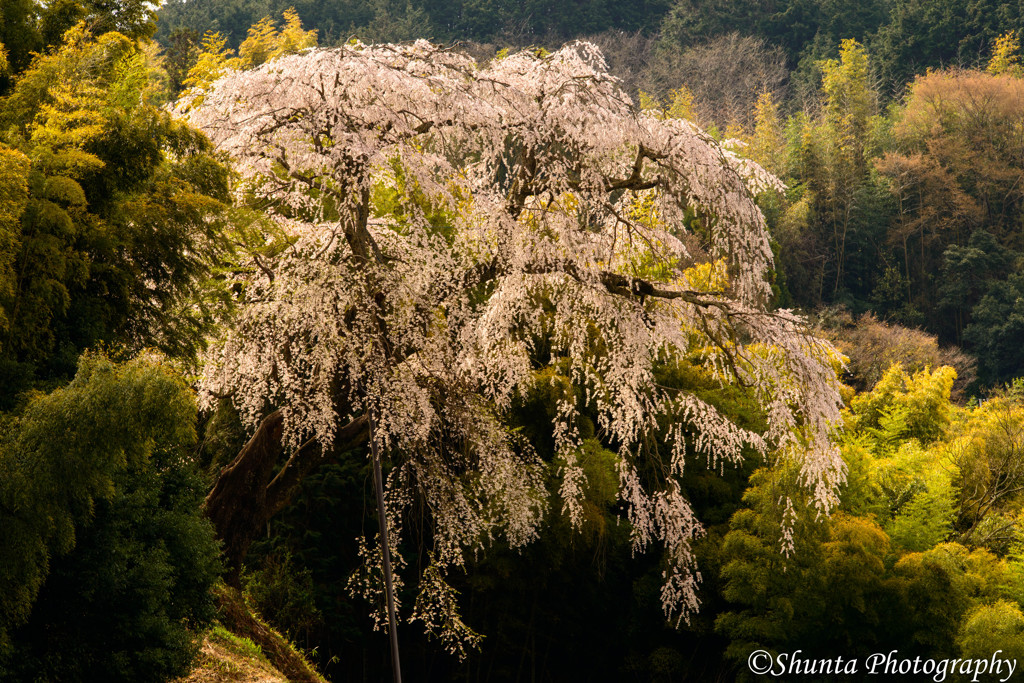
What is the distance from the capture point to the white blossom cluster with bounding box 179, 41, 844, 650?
6461 mm

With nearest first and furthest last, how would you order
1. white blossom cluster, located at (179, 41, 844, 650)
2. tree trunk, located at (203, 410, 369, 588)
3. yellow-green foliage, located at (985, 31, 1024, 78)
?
white blossom cluster, located at (179, 41, 844, 650) → tree trunk, located at (203, 410, 369, 588) → yellow-green foliage, located at (985, 31, 1024, 78)

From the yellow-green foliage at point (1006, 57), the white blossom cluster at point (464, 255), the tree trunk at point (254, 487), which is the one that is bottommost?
the tree trunk at point (254, 487)

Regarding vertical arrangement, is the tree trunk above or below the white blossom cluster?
below

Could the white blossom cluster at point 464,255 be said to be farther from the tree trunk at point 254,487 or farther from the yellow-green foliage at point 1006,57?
the yellow-green foliage at point 1006,57

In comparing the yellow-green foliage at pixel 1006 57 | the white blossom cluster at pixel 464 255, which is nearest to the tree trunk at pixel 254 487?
the white blossom cluster at pixel 464 255

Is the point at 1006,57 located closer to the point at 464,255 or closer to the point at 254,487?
the point at 464,255

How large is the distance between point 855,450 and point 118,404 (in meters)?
9.08

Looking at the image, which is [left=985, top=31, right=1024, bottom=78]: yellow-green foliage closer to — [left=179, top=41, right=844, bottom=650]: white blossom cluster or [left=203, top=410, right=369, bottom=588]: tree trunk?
[left=179, top=41, right=844, bottom=650]: white blossom cluster

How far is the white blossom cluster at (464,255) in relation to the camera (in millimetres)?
6461

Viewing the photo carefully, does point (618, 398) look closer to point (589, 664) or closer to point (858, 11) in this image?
point (589, 664)

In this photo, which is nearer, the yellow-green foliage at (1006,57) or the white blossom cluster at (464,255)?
the white blossom cluster at (464,255)

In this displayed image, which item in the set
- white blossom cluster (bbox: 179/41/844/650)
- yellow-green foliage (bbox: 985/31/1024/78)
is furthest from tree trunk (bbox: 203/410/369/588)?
yellow-green foliage (bbox: 985/31/1024/78)

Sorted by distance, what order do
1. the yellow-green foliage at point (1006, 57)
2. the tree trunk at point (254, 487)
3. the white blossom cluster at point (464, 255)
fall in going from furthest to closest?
1. the yellow-green foliage at point (1006, 57)
2. the tree trunk at point (254, 487)
3. the white blossom cluster at point (464, 255)

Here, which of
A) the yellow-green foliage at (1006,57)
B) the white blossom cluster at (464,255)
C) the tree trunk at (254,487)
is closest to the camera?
the white blossom cluster at (464,255)
